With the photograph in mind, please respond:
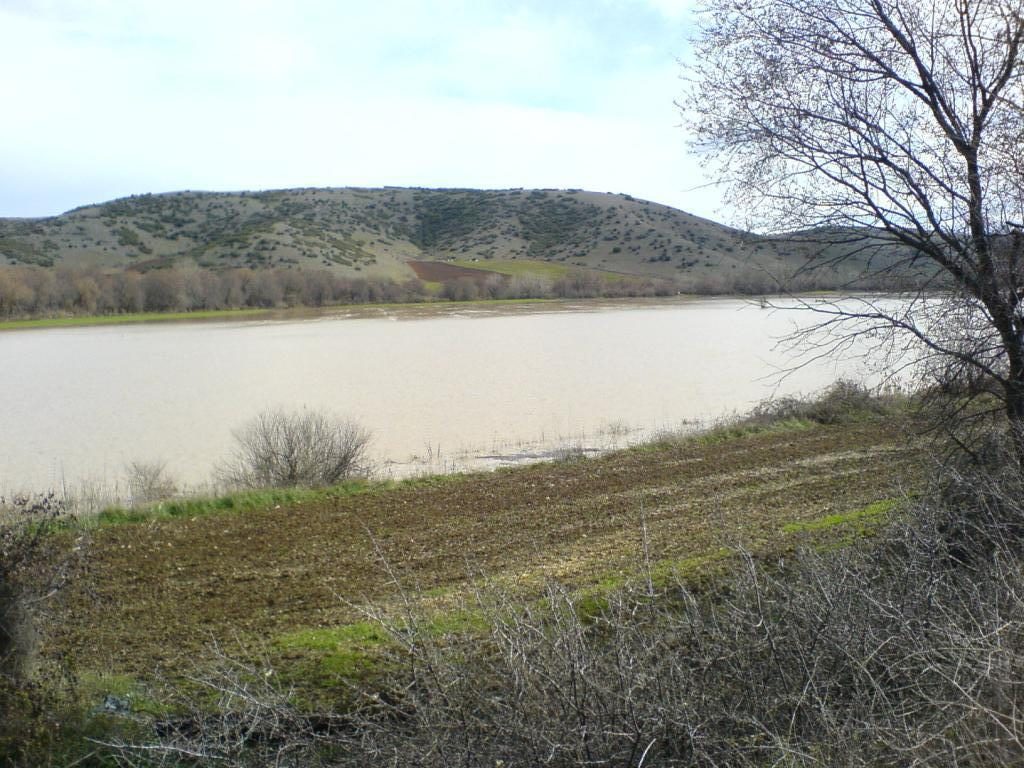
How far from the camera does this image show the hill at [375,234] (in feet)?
315

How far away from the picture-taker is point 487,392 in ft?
91.4

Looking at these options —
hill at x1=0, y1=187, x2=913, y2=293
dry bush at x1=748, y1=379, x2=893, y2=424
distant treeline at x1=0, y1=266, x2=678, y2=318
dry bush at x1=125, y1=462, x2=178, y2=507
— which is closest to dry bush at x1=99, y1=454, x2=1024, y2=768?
dry bush at x1=125, y1=462, x2=178, y2=507

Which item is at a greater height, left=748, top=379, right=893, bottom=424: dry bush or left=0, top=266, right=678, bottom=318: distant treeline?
left=0, top=266, right=678, bottom=318: distant treeline

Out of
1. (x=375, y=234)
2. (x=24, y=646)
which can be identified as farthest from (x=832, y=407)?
(x=375, y=234)

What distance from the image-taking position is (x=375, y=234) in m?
124

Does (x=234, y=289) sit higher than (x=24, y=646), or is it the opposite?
(x=234, y=289)

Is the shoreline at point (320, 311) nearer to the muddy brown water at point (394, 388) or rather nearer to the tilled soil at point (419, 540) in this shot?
the muddy brown water at point (394, 388)

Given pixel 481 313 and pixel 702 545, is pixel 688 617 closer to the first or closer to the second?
pixel 702 545

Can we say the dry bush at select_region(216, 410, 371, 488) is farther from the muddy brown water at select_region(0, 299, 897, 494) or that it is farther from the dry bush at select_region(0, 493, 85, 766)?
the dry bush at select_region(0, 493, 85, 766)

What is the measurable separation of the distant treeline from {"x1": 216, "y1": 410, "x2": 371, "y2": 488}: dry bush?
2274 inches

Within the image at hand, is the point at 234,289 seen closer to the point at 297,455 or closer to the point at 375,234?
the point at 375,234

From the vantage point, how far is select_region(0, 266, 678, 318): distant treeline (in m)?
67.8

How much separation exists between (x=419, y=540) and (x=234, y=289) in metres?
68.0

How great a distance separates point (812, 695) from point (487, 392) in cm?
2328
